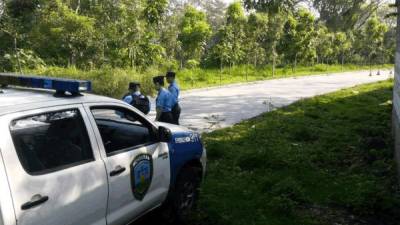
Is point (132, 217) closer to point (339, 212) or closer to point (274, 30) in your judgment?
point (339, 212)

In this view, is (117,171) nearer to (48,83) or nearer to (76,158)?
(76,158)

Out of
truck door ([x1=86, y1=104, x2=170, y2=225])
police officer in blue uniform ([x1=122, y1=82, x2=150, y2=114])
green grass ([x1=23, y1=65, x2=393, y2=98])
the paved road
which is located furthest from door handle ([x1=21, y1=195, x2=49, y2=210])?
green grass ([x1=23, y1=65, x2=393, y2=98])

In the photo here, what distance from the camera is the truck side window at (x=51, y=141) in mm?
3059

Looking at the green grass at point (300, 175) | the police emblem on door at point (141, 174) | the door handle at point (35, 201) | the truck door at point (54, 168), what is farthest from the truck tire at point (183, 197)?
the door handle at point (35, 201)

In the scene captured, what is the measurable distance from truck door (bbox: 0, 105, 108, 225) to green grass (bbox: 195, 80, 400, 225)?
1925 mm

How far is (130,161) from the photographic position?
13.0 feet

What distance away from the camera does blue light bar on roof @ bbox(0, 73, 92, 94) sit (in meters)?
3.60

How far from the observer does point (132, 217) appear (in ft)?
13.4

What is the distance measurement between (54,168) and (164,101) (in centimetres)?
458

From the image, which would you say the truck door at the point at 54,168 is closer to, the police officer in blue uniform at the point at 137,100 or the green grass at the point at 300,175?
the green grass at the point at 300,175

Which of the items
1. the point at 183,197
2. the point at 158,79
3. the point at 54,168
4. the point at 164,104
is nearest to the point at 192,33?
the point at 164,104

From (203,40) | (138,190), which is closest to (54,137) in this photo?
(138,190)

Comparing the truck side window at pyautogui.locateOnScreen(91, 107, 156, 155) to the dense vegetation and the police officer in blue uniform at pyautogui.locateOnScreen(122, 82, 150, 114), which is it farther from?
the dense vegetation

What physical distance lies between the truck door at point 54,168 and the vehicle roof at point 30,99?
53mm
